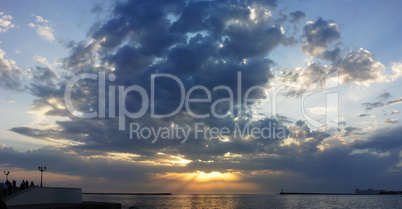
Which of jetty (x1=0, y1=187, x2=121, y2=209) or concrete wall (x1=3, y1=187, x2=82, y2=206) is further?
concrete wall (x1=3, y1=187, x2=82, y2=206)

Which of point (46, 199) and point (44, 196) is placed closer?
point (44, 196)

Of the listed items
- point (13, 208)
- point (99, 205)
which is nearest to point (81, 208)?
point (99, 205)

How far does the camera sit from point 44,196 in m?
46.1

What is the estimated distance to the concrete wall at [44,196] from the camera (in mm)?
41572

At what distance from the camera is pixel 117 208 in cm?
5472

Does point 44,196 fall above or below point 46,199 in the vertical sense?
above

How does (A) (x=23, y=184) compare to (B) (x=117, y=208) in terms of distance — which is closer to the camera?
(A) (x=23, y=184)

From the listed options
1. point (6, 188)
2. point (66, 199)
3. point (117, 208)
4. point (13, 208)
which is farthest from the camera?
point (117, 208)

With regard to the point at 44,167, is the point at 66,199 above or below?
below

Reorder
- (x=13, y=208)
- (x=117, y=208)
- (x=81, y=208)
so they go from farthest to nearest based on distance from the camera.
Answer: (x=117, y=208) < (x=81, y=208) < (x=13, y=208)

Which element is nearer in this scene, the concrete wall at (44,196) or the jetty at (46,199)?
the jetty at (46,199)

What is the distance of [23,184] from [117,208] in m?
15.3

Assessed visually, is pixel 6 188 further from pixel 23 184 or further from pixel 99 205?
pixel 99 205

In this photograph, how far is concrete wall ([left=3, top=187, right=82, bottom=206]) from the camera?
41.6 m
